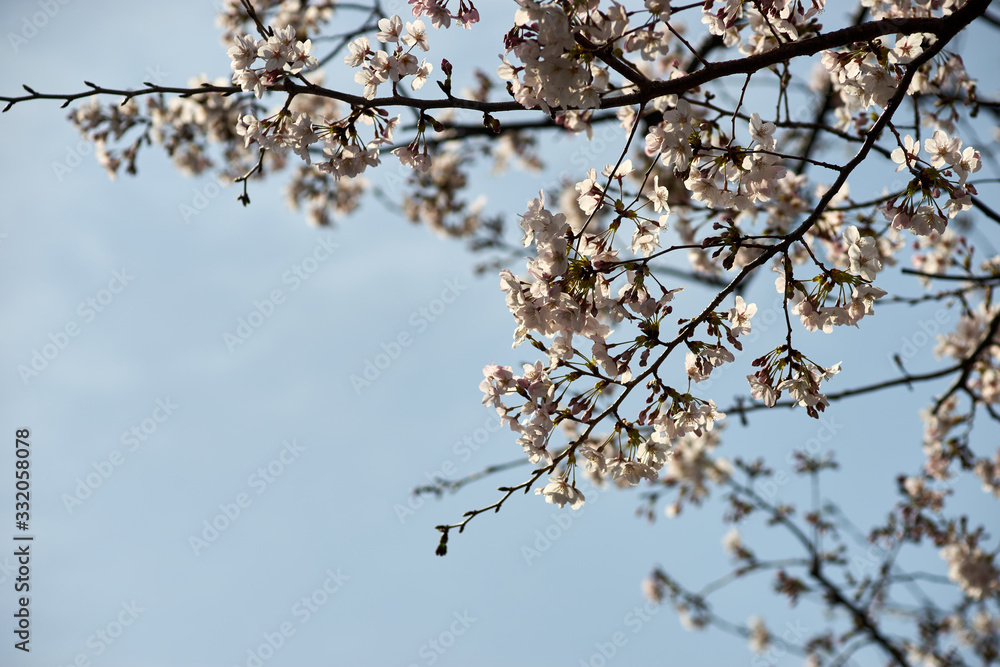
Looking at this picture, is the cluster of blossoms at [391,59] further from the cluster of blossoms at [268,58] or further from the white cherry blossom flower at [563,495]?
the white cherry blossom flower at [563,495]

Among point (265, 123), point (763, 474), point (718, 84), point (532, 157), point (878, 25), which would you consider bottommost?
point (265, 123)

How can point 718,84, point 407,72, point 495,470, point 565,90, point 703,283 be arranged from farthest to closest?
point 703,283 < point 718,84 < point 495,470 < point 407,72 < point 565,90

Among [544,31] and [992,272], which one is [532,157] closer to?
[992,272]

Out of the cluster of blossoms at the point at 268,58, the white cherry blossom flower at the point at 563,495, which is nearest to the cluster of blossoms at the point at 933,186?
the white cherry blossom flower at the point at 563,495

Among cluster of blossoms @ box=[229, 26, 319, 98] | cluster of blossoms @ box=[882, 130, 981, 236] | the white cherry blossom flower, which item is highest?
cluster of blossoms @ box=[882, 130, 981, 236]

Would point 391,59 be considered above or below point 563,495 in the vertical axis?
above

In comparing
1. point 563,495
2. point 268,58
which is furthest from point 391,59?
point 563,495

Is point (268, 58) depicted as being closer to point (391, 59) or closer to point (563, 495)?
point (391, 59)

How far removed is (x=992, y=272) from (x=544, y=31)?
13.5 feet

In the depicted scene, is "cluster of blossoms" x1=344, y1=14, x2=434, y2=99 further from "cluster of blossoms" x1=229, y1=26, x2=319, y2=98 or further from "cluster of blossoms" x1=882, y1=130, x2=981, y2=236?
"cluster of blossoms" x1=882, y1=130, x2=981, y2=236

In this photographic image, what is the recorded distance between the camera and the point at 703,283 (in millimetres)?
5465

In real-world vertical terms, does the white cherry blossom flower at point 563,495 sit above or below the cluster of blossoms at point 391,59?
below

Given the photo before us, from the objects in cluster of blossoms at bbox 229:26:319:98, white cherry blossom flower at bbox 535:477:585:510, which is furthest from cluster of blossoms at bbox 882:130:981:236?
cluster of blossoms at bbox 229:26:319:98

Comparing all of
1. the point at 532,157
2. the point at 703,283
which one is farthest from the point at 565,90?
the point at 532,157
